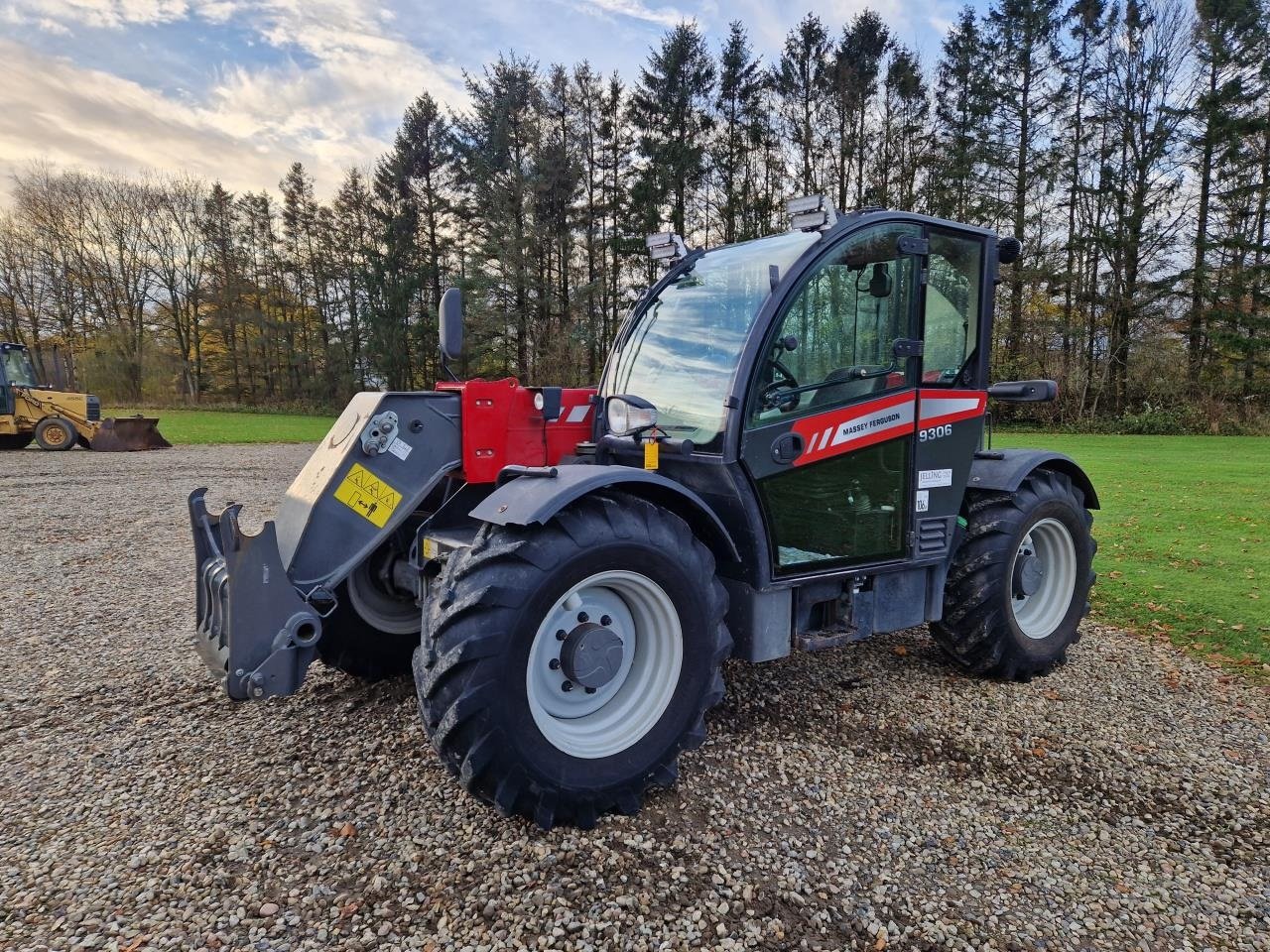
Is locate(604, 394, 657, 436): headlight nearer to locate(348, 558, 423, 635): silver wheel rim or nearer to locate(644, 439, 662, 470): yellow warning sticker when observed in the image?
locate(644, 439, 662, 470): yellow warning sticker

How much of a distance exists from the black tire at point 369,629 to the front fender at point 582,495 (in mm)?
1137

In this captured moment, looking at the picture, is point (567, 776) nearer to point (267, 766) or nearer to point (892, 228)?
point (267, 766)

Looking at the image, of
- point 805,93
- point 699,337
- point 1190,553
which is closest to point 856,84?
point 805,93

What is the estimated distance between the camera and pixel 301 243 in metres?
38.6

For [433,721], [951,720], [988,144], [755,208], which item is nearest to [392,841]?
[433,721]

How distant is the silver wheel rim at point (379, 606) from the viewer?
3.69m

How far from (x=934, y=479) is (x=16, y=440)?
22753mm

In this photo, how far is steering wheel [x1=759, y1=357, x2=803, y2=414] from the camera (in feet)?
10.6

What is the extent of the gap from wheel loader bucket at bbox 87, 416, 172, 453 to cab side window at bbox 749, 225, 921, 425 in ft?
67.1

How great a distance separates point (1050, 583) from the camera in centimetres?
465

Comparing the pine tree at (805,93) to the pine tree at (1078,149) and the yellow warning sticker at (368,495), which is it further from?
the yellow warning sticker at (368,495)

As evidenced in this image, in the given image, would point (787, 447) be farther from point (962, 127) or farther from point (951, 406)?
point (962, 127)

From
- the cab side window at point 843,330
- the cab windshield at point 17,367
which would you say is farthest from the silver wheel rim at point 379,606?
the cab windshield at point 17,367

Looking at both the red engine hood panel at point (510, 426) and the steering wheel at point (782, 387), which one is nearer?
the steering wheel at point (782, 387)
